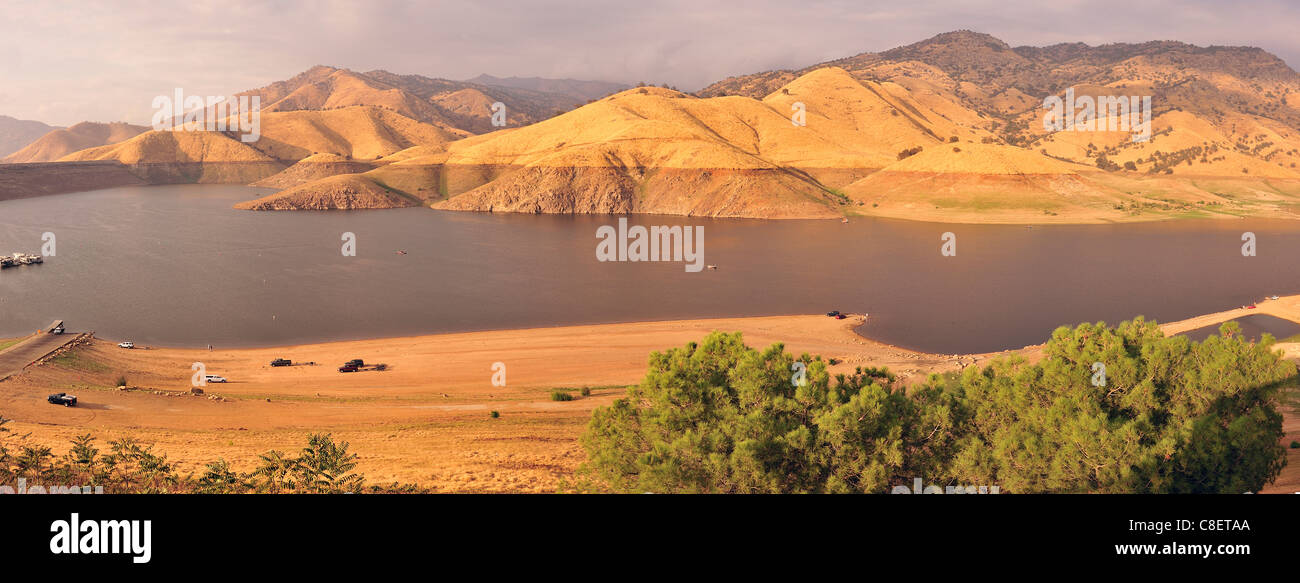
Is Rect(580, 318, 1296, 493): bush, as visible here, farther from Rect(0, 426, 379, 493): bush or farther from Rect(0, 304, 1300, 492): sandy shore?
Rect(0, 304, 1300, 492): sandy shore

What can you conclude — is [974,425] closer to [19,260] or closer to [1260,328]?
[1260,328]

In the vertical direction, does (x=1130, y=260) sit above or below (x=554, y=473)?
above

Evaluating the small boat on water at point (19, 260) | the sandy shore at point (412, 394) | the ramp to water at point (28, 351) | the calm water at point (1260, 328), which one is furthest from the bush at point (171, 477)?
the small boat on water at point (19, 260)

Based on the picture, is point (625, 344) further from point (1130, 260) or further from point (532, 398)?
point (1130, 260)

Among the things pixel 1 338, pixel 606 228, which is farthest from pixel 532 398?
pixel 606 228

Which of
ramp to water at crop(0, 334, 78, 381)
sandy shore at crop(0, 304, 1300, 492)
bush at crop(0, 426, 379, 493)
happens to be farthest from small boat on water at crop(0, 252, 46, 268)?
bush at crop(0, 426, 379, 493)

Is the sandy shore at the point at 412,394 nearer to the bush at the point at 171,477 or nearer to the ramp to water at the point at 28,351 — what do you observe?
the ramp to water at the point at 28,351

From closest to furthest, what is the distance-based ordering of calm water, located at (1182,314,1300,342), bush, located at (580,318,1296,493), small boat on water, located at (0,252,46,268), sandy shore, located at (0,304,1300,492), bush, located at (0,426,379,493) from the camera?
bush, located at (580,318,1296,493) < bush, located at (0,426,379,493) < sandy shore, located at (0,304,1300,492) < calm water, located at (1182,314,1300,342) < small boat on water, located at (0,252,46,268)
